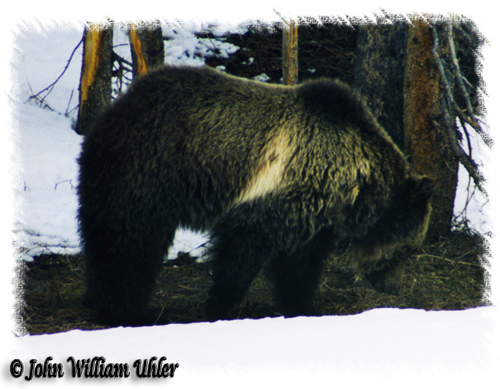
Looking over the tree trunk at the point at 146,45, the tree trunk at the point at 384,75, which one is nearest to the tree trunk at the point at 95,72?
the tree trunk at the point at 146,45

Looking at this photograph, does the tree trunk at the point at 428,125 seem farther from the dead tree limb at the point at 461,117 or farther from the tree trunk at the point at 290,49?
the tree trunk at the point at 290,49

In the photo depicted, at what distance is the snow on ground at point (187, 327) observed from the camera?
309 cm

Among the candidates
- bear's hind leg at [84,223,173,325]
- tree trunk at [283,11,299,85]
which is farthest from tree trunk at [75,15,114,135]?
tree trunk at [283,11,299,85]

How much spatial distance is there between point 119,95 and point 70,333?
1.55m

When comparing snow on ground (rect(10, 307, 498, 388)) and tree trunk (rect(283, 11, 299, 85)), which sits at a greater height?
tree trunk (rect(283, 11, 299, 85))

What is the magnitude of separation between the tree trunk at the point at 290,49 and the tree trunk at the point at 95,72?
1158mm

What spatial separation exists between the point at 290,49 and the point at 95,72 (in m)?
1.38

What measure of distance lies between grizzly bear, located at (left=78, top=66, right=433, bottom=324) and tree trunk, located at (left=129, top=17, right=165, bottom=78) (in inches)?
10.9

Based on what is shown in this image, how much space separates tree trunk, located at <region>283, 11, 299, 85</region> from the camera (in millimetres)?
3708

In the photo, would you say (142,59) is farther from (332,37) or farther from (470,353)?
(470,353)

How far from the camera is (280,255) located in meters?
3.89

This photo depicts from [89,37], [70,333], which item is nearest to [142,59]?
[89,37]

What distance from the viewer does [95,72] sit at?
154 inches

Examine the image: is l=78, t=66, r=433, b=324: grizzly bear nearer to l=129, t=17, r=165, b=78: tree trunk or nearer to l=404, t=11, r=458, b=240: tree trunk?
l=129, t=17, r=165, b=78: tree trunk
